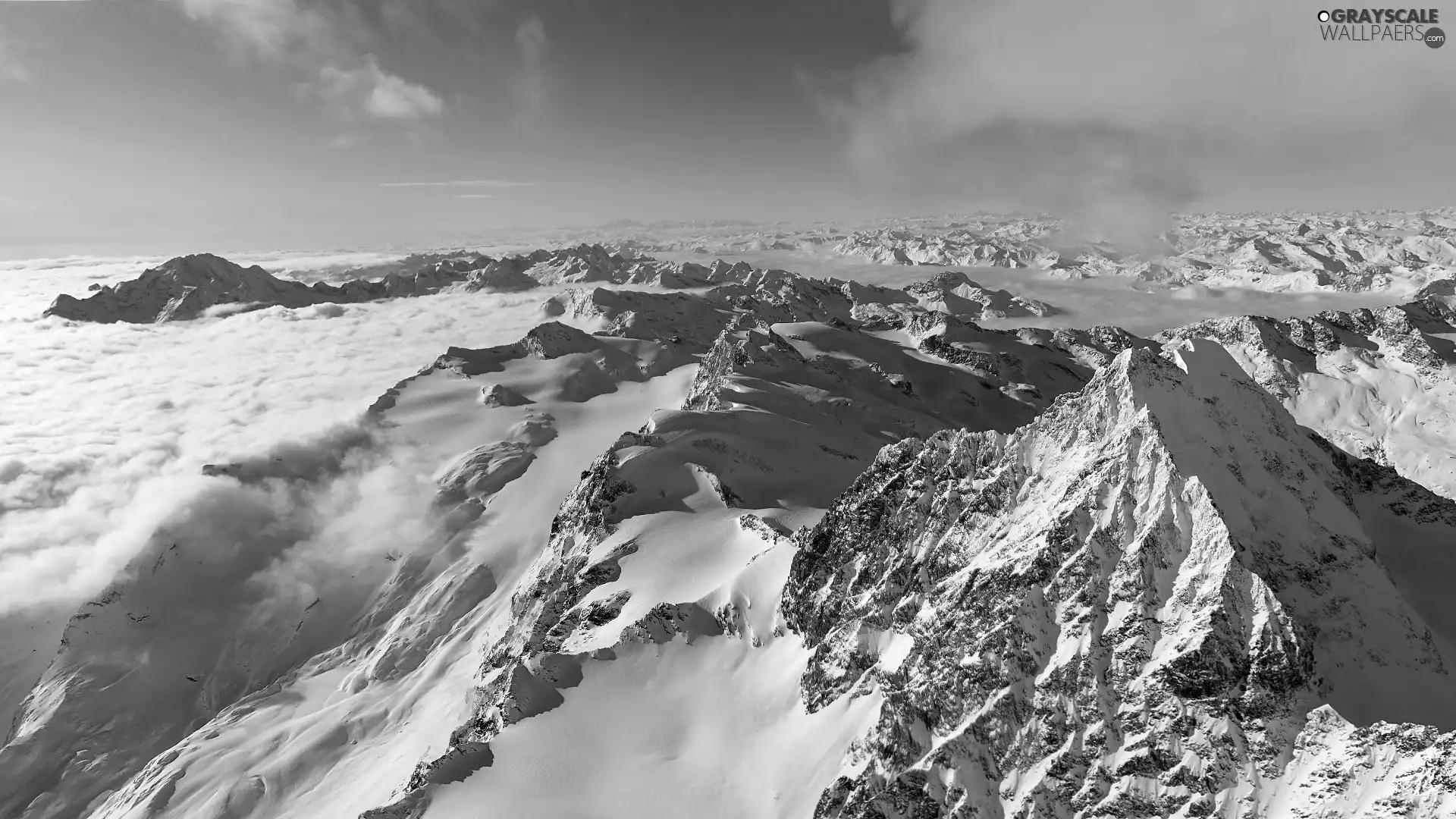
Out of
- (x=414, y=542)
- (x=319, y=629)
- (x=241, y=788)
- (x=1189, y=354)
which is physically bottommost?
(x=241, y=788)

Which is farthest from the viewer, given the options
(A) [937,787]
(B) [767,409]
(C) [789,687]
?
(B) [767,409]

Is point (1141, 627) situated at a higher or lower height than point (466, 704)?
higher

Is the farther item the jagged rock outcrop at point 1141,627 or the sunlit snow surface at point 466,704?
the sunlit snow surface at point 466,704

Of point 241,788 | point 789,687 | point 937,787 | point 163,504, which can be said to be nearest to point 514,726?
point 789,687

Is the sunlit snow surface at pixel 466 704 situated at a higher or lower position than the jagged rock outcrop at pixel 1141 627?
lower

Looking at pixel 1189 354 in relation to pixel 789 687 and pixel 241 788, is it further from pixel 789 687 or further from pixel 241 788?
pixel 241 788

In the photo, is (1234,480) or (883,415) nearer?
(1234,480)

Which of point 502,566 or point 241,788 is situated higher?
point 502,566

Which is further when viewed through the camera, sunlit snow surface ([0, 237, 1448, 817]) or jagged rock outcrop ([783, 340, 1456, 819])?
sunlit snow surface ([0, 237, 1448, 817])
